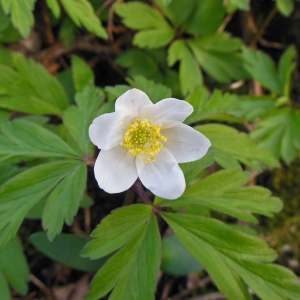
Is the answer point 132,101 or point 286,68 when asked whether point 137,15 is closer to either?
point 286,68

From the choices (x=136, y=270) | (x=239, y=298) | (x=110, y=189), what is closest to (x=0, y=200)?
(x=110, y=189)

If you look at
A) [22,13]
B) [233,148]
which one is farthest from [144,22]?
[233,148]

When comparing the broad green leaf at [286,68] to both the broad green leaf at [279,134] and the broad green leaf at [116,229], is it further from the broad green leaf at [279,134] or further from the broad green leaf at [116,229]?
the broad green leaf at [116,229]

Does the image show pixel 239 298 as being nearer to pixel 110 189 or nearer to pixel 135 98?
pixel 110 189

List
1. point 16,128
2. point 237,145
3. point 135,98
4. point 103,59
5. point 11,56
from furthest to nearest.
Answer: point 103,59, point 11,56, point 237,145, point 16,128, point 135,98

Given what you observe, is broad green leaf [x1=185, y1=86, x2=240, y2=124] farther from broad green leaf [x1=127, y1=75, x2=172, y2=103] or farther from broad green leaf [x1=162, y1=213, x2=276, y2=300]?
broad green leaf [x1=162, y1=213, x2=276, y2=300]

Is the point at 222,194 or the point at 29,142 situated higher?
the point at 29,142

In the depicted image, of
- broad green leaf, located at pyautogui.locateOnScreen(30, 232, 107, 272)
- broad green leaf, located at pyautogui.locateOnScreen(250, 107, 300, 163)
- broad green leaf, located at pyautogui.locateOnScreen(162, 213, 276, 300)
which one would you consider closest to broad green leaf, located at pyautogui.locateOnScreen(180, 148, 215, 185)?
broad green leaf, located at pyautogui.locateOnScreen(162, 213, 276, 300)
